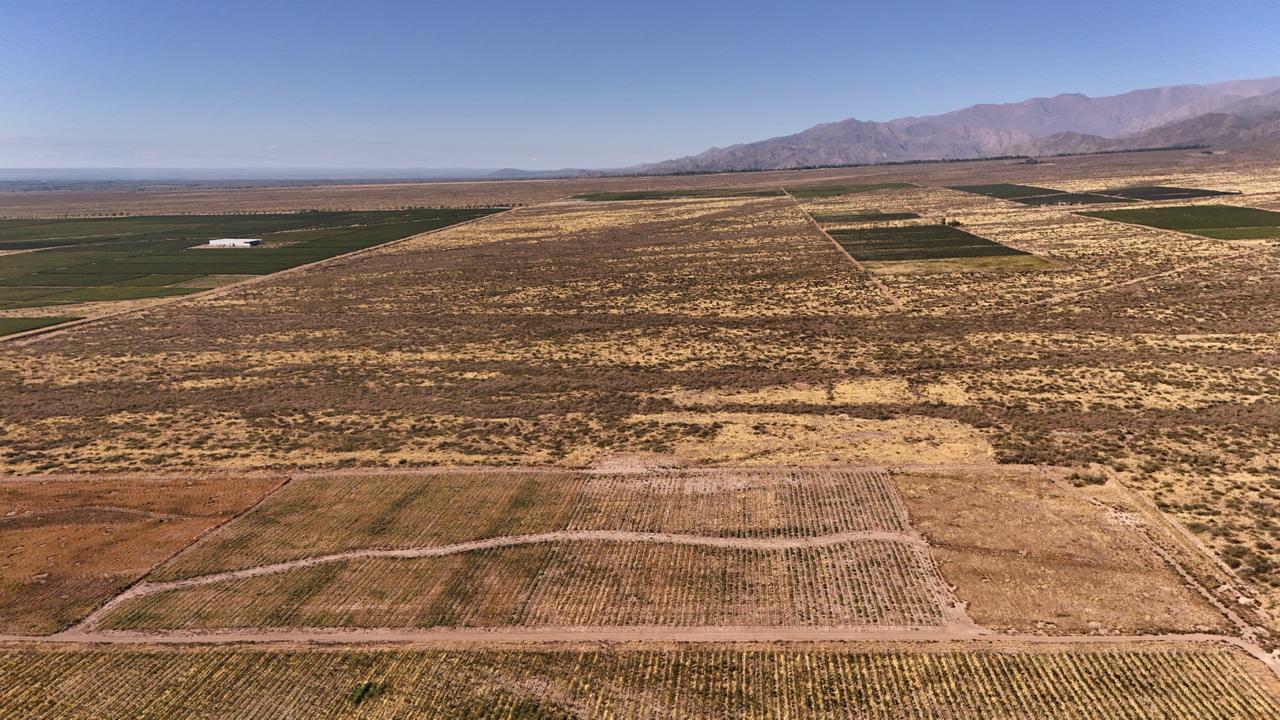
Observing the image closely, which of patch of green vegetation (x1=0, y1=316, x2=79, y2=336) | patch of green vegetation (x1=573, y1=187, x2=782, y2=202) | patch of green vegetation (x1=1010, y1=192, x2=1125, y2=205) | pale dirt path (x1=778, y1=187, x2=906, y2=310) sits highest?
patch of green vegetation (x1=573, y1=187, x2=782, y2=202)

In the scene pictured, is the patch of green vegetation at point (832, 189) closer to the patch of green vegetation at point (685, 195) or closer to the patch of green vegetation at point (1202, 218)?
the patch of green vegetation at point (685, 195)

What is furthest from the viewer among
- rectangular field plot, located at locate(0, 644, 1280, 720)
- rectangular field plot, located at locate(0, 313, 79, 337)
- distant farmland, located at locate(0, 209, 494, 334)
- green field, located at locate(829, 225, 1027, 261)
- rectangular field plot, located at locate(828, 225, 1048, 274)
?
Result: green field, located at locate(829, 225, 1027, 261)

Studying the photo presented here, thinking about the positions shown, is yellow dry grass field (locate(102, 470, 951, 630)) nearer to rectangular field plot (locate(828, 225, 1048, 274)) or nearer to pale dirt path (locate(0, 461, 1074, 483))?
pale dirt path (locate(0, 461, 1074, 483))

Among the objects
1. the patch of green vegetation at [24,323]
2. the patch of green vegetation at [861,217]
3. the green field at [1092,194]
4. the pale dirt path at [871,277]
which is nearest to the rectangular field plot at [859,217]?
the patch of green vegetation at [861,217]

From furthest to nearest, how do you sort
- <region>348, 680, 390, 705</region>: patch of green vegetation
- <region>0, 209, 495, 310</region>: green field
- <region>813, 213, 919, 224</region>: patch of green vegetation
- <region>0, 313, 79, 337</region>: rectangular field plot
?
<region>813, 213, 919, 224</region>: patch of green vegetation, <region>0, 209, 495, 310</region>: green field, <region>0, 313, 79, 337</region>: rectangular field plot, <region>348, 680, 390, 705</region>: patch of green vegetation

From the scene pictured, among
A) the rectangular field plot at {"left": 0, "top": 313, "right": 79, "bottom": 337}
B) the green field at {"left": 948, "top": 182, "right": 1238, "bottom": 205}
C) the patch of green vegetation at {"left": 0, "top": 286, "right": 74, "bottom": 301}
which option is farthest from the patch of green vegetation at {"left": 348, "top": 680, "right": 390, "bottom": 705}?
Answer: the green field at {"left": 948, "top": 182, "right": 1238, "bottom": 205}

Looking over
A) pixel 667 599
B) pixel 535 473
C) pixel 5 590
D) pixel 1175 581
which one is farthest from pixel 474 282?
pixel 1175 581

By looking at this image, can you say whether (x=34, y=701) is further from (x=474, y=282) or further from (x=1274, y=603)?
(x=474, y=282)

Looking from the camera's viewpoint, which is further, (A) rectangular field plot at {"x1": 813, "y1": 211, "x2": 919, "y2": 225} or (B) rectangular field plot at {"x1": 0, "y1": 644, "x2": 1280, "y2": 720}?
(A) rectangular field plot at {"x1": 813, "y1": 211, "x2": 919, "y2": 225}
